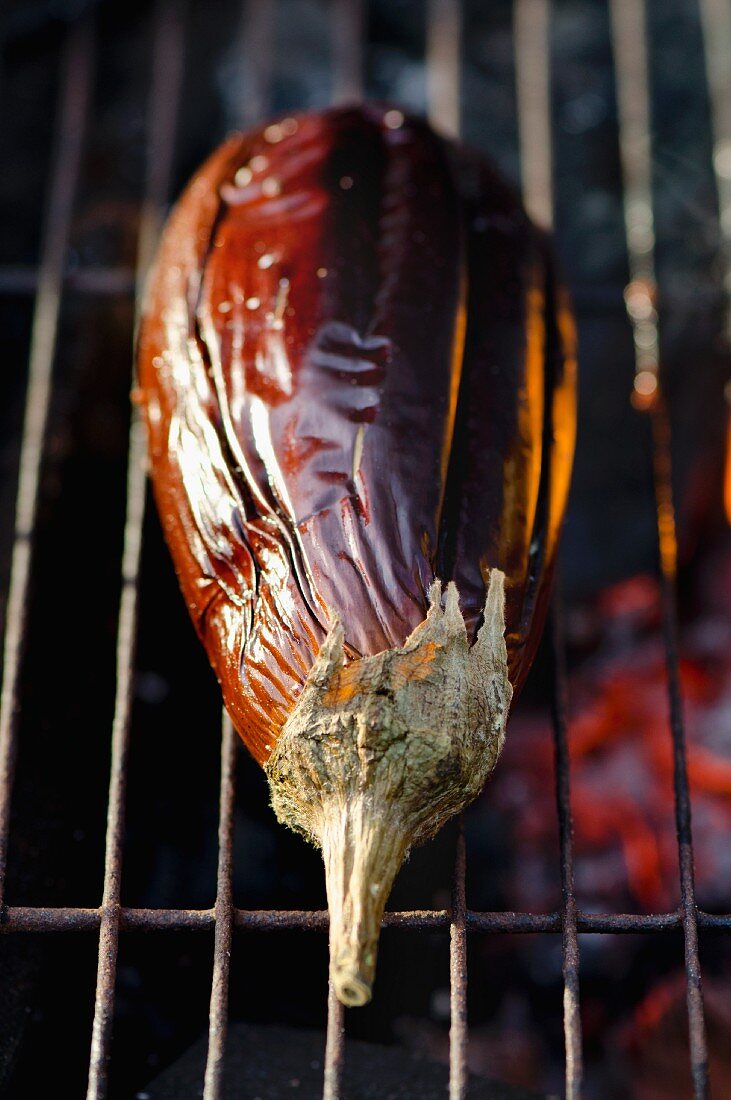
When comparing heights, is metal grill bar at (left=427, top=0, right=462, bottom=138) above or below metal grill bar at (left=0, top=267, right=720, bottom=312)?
above

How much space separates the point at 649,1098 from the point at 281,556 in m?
1.06

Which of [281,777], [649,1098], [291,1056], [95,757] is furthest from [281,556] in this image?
[649,1098]

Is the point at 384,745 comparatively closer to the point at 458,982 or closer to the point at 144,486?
the point at 458,982

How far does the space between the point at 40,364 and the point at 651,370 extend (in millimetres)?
1195

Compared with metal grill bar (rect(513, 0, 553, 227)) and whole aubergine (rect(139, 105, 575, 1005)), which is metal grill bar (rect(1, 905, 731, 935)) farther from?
metal grill bar (rect(513, 0, 553, 227))

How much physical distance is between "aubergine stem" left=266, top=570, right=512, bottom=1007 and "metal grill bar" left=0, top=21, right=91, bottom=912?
48 centimetres

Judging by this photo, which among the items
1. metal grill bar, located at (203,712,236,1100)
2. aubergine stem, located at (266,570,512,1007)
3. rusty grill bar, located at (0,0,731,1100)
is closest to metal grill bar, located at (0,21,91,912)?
rusty grill bar, located at (0,0,731,1100)

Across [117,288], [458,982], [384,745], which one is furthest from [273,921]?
[117,288]

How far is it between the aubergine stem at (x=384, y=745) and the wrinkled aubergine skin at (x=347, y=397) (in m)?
0.04

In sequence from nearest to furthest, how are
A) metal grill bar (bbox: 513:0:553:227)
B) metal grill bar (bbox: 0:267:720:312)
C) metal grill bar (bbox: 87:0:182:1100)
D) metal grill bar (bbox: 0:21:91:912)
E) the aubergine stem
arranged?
the aubergine stem → metal grill bar (bbox: 87:0:182:1100) → metal grill bar (bbox: 0:21:91:912) → metal grill bar (bbox: 0:267:720:312) → metal grill bar (bbox: 513:0:553:227)

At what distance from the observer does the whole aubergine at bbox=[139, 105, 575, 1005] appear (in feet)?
3.53

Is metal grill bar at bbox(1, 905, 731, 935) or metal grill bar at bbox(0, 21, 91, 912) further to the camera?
metal grill bar at bbox(0, 21, 91, 912)

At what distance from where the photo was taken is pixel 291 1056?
1.42 metres

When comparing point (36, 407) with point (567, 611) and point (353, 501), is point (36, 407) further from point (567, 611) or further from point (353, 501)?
point (567, 611)
